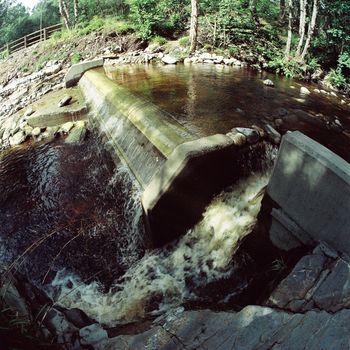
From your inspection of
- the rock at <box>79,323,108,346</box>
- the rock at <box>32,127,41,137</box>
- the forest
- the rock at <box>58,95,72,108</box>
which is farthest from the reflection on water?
the rock at <box>79,323,108,346</box>

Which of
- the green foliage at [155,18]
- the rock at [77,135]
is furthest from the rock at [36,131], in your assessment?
the green foliage at [155,18]

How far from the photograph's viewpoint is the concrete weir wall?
9.66 feet

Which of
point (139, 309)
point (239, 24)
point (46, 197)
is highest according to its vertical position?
point (239, 24)

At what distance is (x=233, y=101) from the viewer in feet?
27.2

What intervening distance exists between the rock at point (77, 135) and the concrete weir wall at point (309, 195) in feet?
18.8

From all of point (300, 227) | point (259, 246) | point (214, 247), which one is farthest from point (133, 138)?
point (300, 227)

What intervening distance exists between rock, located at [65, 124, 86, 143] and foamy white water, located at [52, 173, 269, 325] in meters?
4.42

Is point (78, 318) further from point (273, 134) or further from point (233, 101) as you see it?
point (233, 101)

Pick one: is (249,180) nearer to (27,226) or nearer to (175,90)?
(27,226)

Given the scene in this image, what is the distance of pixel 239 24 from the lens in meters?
15.1

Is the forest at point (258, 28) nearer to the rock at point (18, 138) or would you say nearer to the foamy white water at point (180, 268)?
the foamy white water at point (180, 268)

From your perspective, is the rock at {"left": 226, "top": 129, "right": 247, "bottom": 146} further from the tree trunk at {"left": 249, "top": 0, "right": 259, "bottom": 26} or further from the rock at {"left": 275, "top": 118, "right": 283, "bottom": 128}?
the tree trunk at {"left": 249, "top": 0, "right": 259, "bottom": 26}

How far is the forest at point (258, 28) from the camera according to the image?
11.9 meters

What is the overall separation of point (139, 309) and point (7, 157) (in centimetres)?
624
